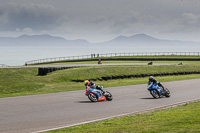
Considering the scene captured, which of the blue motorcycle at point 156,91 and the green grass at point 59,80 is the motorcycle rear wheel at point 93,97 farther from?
the green grass at point 59,80

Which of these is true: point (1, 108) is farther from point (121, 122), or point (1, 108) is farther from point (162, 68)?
point (162, 68)

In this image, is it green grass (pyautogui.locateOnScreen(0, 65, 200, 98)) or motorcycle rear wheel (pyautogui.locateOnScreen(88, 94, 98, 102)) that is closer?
motorcycle rear wheel (pyautogui.locateOnScreen(88, 94, 98, 102))

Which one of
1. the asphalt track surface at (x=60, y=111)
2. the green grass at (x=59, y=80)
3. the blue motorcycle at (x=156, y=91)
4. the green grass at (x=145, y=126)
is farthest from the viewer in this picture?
the green grass at (x=59, y=80)

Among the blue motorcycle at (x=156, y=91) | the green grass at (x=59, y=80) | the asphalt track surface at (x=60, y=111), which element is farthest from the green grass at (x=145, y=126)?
the green grass at (x=59, y=80)

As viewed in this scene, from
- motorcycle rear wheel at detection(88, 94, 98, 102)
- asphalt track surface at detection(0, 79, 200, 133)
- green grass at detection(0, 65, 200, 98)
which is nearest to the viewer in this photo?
asphalt track surface at detection(0, 79, 200, 133)

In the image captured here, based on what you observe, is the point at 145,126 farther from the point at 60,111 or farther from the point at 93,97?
the point at 93,97

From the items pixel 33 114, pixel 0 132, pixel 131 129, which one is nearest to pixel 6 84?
pixel 33 114

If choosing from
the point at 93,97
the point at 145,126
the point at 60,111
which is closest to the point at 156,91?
the point at 93,97

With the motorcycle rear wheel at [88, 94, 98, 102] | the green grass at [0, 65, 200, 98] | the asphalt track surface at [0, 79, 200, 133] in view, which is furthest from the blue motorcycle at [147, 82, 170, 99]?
the green grass at [0, 65, 200, 98]

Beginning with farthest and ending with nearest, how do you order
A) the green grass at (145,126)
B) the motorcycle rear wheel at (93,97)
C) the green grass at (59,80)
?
1. the green grass at (59,80)
2. the motorcycle rear wheel at (93,97)
3. the green grass at (145,126)

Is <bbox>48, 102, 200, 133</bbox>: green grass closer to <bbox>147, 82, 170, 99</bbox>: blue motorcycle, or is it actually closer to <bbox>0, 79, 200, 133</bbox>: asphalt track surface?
<bbox>0, 79, 200, 133</bbox>: asphalt track surface

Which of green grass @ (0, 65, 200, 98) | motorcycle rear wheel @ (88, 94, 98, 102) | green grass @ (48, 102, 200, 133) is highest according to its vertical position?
green grass @ (0, 65, 200, 98)

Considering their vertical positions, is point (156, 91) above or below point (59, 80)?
below

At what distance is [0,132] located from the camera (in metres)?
9.68
